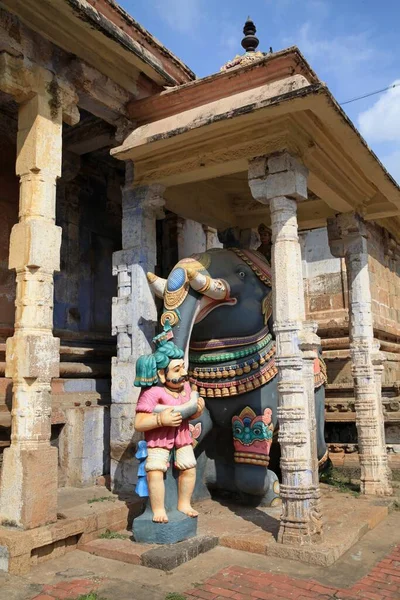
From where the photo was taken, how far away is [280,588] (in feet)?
12.4

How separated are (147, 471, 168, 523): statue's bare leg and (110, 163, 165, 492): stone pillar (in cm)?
99

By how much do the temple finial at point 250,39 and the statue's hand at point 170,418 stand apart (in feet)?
20.9

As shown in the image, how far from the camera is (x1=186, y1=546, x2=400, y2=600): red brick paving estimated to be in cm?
367

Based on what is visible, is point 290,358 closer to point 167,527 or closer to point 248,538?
point 248,538

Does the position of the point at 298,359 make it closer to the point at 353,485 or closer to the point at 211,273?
the point at 211,273

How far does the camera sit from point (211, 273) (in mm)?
5629

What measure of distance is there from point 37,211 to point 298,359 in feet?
8.20

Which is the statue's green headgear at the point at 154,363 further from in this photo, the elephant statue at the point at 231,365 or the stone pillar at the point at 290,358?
the stone pillar at the point at 290,358

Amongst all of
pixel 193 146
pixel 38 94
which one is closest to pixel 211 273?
pixel 193 146

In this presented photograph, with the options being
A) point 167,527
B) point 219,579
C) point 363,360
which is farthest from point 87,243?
point 219,579

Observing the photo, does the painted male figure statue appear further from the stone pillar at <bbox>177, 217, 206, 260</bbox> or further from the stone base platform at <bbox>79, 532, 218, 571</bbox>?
the stone pillar at <bbox>177, 217, 206, 260</bbox>

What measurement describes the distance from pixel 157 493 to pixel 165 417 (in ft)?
2.03

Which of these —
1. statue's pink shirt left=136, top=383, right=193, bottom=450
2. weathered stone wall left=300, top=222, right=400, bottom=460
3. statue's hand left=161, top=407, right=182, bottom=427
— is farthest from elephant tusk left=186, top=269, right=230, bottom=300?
weathered stone wall left=300, top=222, right=400, bottom=460

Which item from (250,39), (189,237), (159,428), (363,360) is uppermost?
(250,39)
